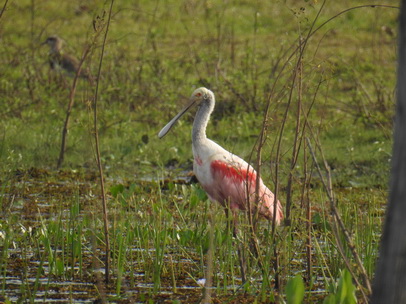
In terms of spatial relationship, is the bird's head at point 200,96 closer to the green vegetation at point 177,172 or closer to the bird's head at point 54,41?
the green vegetation at point 177,172

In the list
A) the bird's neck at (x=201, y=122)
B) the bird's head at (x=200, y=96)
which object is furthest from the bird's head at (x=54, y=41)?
the bird's neck at (x=201, y=122)

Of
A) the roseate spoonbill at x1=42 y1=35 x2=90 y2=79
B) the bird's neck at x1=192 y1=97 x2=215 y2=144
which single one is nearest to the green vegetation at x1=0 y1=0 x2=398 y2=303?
the roseate spoonbill at x1=42 y1=35 x2=90 y2=79

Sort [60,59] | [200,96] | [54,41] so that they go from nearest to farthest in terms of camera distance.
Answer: [200,96] → [60,59] → [54,41]

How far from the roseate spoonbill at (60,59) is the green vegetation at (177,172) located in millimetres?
165

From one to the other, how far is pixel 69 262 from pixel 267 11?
12.6 m

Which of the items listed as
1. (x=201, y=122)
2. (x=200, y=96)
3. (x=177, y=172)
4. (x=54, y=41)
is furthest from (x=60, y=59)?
(x=201, y=122)

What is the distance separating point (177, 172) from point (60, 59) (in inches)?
136

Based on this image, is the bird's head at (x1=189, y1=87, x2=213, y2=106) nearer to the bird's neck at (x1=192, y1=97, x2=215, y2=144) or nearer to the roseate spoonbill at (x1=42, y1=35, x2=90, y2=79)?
the bird's neck at (x1=192, y1=97, x2=215, y2=144)

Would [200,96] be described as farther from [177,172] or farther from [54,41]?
[54,41]

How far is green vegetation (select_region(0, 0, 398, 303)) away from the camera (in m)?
4.79

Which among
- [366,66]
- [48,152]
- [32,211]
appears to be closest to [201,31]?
[366,66]

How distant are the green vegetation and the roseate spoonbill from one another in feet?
0.54

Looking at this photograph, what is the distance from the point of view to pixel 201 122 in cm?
732

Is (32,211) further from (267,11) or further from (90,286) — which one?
(267,11)
